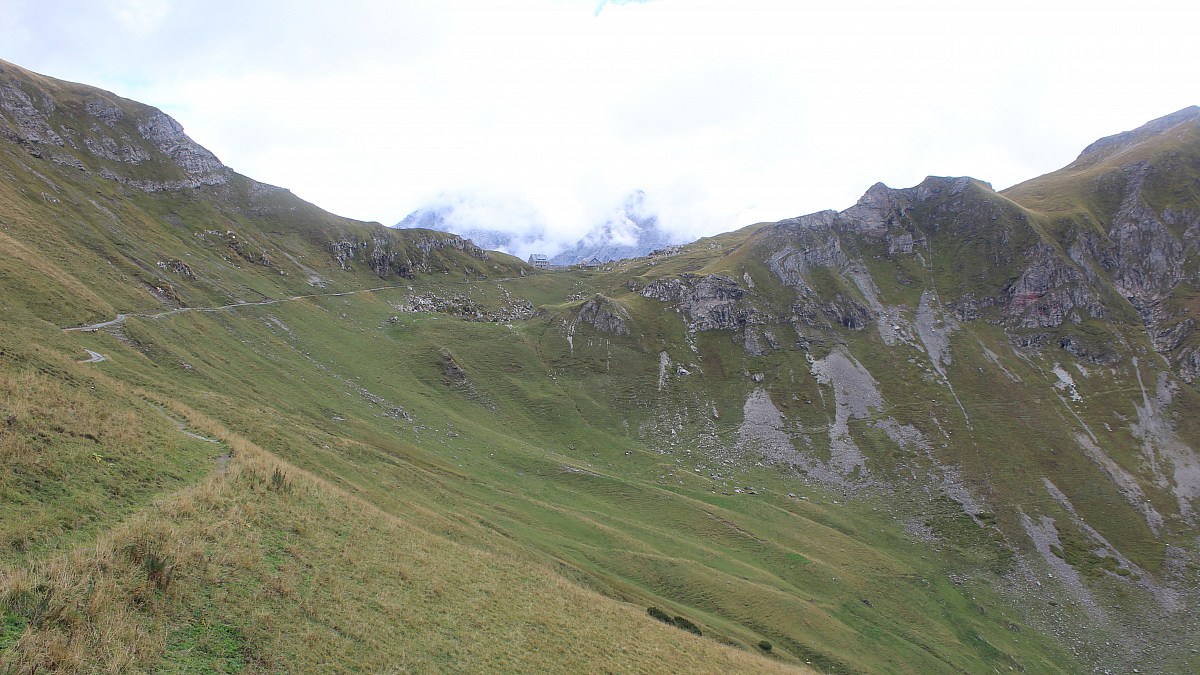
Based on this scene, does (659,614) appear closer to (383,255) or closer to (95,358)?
(95,358)

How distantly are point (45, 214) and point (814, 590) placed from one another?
135347 millimetres

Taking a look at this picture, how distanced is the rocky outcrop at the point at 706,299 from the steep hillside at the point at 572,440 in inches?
37.0

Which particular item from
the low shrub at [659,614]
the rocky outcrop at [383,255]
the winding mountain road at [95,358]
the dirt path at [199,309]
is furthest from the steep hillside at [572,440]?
the winding mountain road at [95,358]

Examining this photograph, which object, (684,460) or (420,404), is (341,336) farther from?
(684,460)

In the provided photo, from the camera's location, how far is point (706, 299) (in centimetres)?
15550

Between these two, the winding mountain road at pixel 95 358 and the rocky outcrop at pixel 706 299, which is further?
the rocky outcrop at pixel 706 299

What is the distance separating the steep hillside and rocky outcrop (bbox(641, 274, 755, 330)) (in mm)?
939

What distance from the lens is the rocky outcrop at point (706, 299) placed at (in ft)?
492

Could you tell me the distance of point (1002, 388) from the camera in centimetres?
11862

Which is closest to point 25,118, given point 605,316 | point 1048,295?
point 605,316

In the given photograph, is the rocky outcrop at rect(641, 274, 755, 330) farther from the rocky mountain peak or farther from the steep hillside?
the rocky mountain peak

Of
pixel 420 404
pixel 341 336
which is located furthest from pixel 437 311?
pixel 420 404

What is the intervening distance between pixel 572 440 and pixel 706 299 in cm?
7292

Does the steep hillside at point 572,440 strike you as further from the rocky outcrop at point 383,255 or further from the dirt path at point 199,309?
the rocky outcrop at point 383,255
